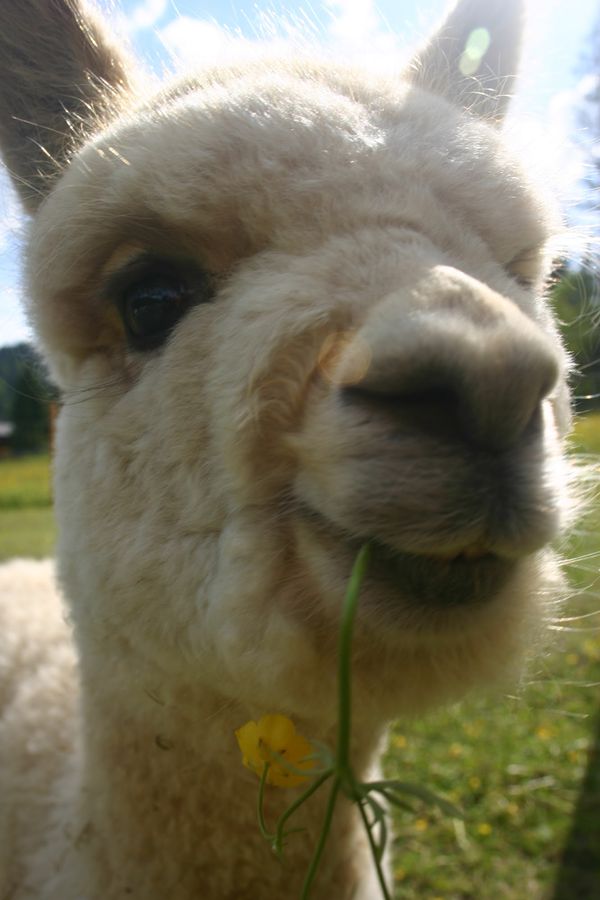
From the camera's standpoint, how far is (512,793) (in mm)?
3678

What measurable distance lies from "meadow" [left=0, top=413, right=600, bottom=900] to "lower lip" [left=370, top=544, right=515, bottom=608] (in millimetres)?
798

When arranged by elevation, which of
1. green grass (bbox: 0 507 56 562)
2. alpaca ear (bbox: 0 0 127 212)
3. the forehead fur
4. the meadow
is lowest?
green grass (bbox: 0 507 56 562)

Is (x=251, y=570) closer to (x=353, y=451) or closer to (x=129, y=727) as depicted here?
(x=353, y=451)

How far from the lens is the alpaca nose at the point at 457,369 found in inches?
39.1

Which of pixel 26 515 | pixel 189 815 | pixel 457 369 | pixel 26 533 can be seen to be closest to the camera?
pixel 457 369

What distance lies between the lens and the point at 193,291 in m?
1.61

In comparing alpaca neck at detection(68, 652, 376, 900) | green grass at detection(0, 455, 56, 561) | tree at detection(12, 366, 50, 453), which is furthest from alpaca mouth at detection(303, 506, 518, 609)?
tree at detection(12, 366, 50, 453)

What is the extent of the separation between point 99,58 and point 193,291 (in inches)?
40.7

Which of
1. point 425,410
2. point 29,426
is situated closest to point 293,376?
point 425,410

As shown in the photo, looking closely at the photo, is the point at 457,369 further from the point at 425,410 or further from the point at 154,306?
the point at 154,306

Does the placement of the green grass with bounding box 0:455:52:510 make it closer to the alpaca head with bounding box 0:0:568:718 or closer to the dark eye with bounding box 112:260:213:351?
the alpaca head with bounding box 0:0:568:718

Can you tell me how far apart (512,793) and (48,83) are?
382 centimetres

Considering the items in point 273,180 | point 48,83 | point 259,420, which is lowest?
point 259,420

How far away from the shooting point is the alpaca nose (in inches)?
39.1
